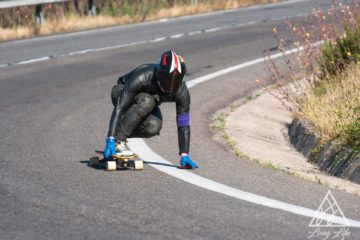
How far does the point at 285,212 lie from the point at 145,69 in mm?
2506

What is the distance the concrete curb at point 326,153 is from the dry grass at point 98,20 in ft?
43.6

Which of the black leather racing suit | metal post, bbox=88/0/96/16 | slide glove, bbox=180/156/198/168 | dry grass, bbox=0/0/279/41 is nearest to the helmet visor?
the black leather racing suit

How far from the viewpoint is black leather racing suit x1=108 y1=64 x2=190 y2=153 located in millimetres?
9219

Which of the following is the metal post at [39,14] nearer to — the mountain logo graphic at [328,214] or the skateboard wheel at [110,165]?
the skateboard wheel at [110,165]

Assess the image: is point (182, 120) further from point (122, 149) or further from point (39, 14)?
point (39, 14)

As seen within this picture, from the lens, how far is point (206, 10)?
30.4 metres

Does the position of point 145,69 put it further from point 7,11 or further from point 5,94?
point 7,11

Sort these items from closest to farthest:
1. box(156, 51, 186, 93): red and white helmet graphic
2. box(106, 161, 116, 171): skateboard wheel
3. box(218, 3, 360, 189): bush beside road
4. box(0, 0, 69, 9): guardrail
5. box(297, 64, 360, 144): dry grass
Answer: box(156, 51, 186, 93): red and white helmet graphic → box(106, 161, 116, 171): skateboard wheel → box(218, 3, 360, 189): bush beside road → box(297, 64, 360, 144): dry grass → box(0, 0, 69, 9): guardrail

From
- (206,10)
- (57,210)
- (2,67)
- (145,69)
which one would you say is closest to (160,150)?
(145,69)

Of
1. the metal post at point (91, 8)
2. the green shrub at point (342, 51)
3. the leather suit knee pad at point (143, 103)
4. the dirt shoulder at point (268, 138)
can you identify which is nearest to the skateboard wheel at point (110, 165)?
the leather suit knee pad at point (143, 103)

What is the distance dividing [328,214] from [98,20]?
Result: 19980 millimetres

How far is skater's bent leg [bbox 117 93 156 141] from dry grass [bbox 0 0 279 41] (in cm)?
1459

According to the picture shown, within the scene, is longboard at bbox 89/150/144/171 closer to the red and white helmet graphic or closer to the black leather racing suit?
the black leather racing suit

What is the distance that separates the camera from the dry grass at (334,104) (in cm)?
1082
